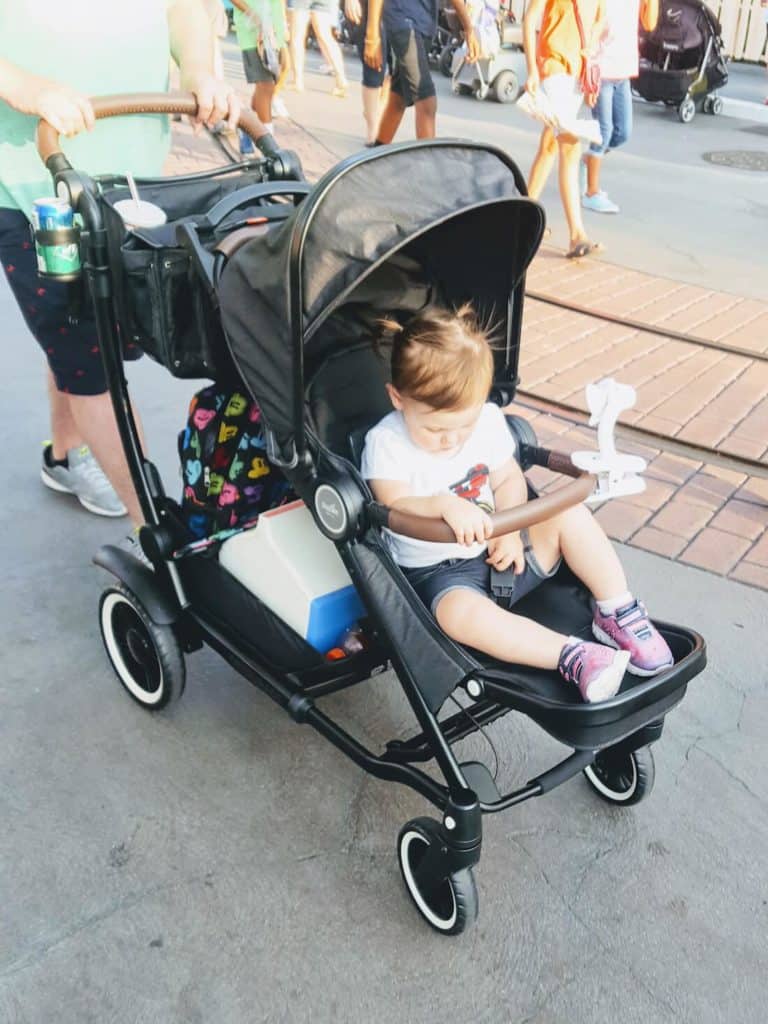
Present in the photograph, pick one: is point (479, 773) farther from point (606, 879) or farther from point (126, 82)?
point (126, 82)

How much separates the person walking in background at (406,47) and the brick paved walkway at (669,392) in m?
1.75

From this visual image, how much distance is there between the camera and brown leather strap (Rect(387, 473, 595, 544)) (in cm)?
197

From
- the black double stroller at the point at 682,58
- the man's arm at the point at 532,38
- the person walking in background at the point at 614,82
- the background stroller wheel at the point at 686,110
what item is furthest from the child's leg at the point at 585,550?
the background stroller wheel at the point at 686,110

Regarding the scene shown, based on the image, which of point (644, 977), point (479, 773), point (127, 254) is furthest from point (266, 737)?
point (127, 254)

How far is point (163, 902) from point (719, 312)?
4.68m

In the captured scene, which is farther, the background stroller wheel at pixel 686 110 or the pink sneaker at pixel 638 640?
the background stroller wheel at pixel 686 110

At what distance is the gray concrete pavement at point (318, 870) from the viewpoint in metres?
2.09

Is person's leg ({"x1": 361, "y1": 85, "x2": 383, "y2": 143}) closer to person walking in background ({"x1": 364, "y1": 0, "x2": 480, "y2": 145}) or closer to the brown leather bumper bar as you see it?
person walking in background ({"x1": 364, "y1": 0, "x2": 480, "y2": 145})

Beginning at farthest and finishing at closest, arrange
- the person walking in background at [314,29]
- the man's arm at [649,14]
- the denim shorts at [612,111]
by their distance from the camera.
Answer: the person walking in background at [314,29], the man's arm at [649,14], the denim shorts at [612,111]

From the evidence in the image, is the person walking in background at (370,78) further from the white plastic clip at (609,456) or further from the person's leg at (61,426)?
the white plastic clip at (609,456)

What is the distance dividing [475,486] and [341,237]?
72 cm

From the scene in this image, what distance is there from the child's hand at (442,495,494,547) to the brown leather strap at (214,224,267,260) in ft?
2.37

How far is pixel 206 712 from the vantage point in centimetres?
284

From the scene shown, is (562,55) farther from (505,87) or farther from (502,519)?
(505,87)
